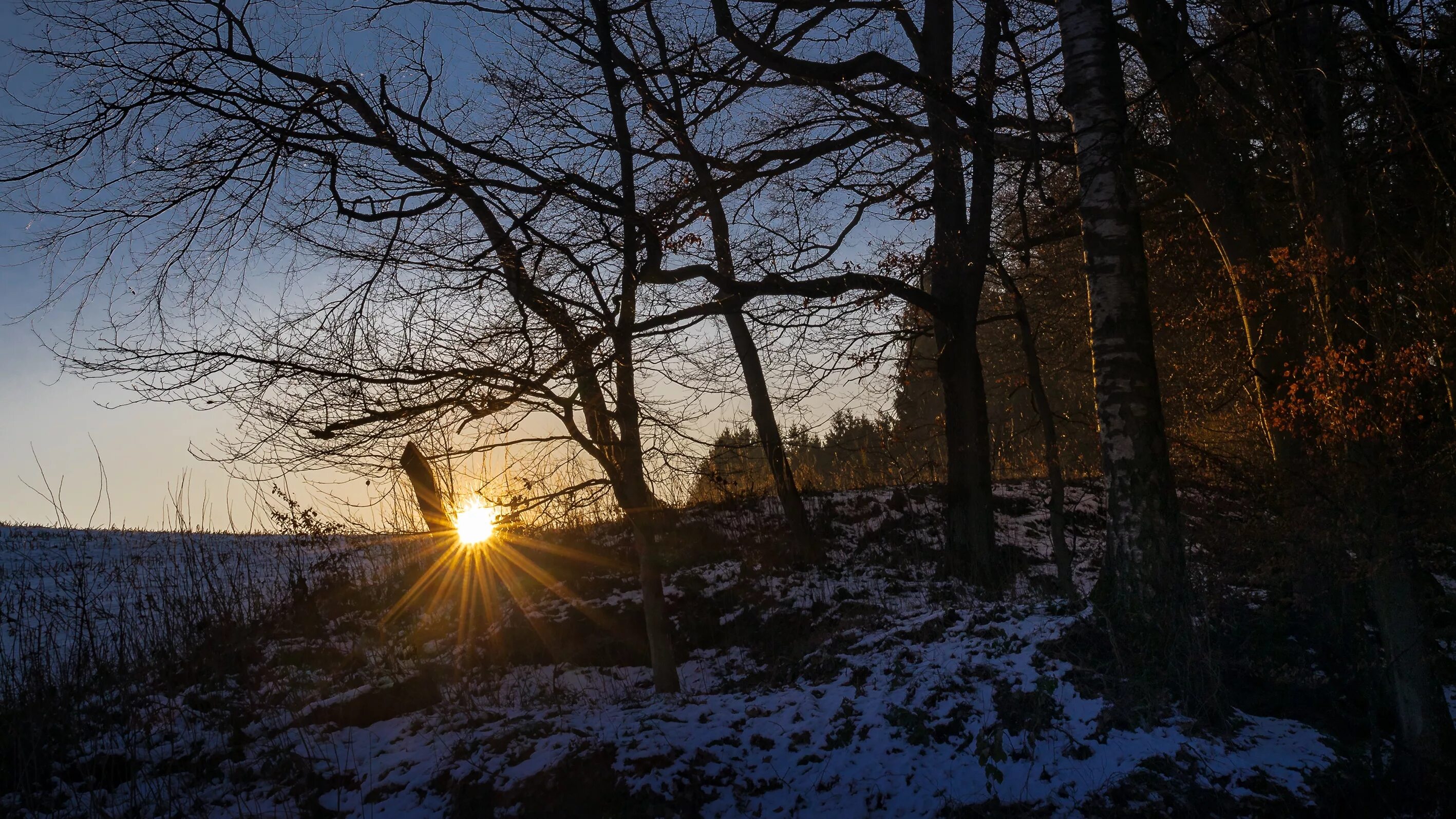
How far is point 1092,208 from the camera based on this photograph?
17.6 feet

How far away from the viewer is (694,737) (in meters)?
4.80

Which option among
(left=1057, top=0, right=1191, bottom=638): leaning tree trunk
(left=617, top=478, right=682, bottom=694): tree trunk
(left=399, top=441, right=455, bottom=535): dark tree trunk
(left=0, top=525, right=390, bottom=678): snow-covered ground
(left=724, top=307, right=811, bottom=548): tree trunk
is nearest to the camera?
(left=1057, top=0, right=1191, bottom=638): leaning tree trunk

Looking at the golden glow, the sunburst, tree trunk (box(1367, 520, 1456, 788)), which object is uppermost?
the golden glow

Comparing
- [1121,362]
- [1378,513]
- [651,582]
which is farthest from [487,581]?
[1378,513]

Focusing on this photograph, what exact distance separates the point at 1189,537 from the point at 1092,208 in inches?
89.9

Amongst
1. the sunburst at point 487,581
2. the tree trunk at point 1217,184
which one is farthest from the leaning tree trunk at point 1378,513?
the sunburst at point 487,581

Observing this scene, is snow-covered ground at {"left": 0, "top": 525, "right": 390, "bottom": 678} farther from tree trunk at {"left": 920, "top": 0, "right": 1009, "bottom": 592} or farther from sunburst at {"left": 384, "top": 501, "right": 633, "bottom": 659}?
tree trunk at {"left": 920, "top": 0, "right": 1009, "bottom": 592}

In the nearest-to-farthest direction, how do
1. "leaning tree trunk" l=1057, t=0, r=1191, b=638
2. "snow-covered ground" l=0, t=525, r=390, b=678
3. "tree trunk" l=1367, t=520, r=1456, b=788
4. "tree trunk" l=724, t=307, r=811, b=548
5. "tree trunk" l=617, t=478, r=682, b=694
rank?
"tree trunk" l=1367, t=520, r=1456, b=788 < "leaning tree trunk" l=1057, t=0, r=1191, b=638 < "tree trunk" l=617, t=478, r=682, b=694 < "snow-covered ground" l=0, t=525, r=390, b=678 < "tree trunk" l=724, t=307, r=811, b=548

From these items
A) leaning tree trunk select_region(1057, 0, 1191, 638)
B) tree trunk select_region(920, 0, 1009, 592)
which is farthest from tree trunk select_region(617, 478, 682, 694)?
tree trunk select_region(920, 0, 1009, 592)

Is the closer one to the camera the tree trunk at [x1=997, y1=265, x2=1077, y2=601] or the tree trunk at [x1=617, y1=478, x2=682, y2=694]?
the tree trunk at [x1=617, y1=478, x2=682, y2=694]

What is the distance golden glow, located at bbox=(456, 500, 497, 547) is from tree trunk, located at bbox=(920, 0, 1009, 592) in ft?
17.0

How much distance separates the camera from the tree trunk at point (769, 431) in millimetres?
10188

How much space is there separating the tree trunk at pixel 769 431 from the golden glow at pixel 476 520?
4.33 meters

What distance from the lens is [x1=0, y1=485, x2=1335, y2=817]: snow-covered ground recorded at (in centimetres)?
418
